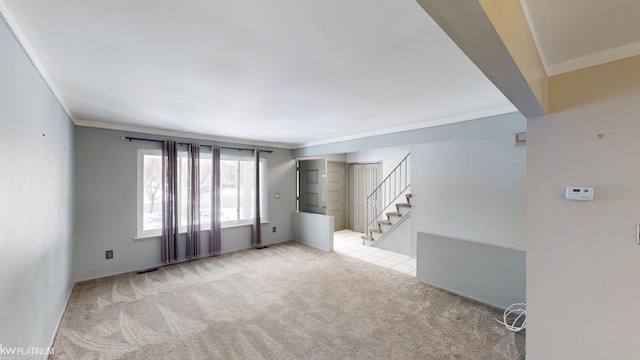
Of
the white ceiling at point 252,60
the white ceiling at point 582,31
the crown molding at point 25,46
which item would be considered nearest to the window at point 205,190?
the white ceiling at point 252,60

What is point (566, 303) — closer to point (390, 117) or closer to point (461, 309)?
point (461, 309)

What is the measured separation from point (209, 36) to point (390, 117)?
2.57m

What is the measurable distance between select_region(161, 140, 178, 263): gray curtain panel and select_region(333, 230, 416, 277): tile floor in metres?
3.18

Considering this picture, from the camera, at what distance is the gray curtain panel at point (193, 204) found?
4.64 meters

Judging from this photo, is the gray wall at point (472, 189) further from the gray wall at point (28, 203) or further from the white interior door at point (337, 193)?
the gray wall at point (28, 203)

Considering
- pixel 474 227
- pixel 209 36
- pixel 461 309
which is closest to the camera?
pixel 209 36

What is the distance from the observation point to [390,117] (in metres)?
3.51

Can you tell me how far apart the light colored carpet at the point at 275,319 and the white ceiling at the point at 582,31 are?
2.45m

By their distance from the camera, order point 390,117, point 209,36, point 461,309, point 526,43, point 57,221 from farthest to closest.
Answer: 1. point 390,117
2. point 461,309
3. point 57,221
4. point 209,36
5. point 526,43

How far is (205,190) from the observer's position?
4.95 m

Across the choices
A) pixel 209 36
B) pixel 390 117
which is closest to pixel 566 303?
pixel 390 117

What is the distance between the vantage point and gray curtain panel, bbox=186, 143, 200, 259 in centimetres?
464

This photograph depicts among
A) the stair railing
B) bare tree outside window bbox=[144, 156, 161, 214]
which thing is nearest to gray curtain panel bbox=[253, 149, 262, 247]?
bare tree outside window bbox=[144, 156, 161, 214]

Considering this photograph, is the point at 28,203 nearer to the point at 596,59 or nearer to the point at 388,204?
the point at 596,59
